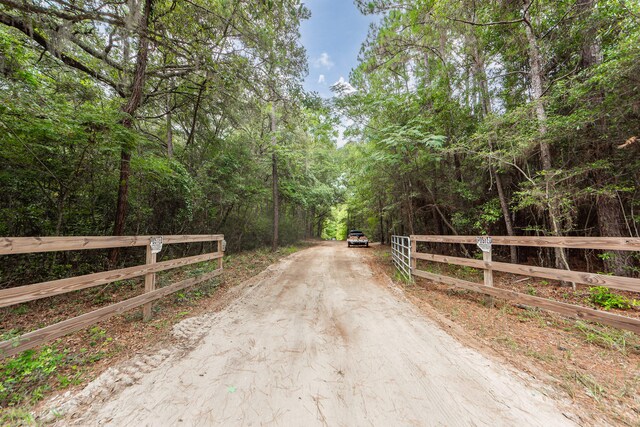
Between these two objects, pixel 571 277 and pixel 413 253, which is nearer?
pixel 571 277

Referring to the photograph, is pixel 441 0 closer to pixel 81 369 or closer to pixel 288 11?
pixel 288 11

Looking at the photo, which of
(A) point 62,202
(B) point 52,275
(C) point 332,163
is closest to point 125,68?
(A) point 62,202

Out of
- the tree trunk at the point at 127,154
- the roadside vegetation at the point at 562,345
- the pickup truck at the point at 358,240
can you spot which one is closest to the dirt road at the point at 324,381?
the roadside vegetation at the point at 562,345

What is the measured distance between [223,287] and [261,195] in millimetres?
6417

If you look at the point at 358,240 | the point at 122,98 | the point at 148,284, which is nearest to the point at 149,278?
the point at 148,284

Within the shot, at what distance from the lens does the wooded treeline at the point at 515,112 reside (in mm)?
4223

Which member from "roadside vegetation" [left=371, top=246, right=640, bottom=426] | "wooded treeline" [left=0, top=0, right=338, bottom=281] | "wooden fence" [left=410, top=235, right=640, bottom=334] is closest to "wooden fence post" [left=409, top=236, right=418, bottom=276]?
"roadside vegetation" [left=371, top=246, right=640, bottom=426]

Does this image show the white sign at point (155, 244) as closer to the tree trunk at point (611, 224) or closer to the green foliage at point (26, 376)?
the green foliage at point (26, 376)

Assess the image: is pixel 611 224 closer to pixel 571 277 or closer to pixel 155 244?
pixel 571 277

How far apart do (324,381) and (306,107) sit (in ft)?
23.1

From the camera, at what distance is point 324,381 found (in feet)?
6.23

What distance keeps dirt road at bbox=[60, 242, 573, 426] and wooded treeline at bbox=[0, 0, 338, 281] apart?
4474 millimetres

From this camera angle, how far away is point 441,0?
212 inches

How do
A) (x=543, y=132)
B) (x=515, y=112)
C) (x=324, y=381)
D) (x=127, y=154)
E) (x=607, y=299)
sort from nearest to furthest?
(x=324, y=381) → (x=607, y=299) → (x=543, y=132) → (x=515, y=112) → (x=127, y=154)
